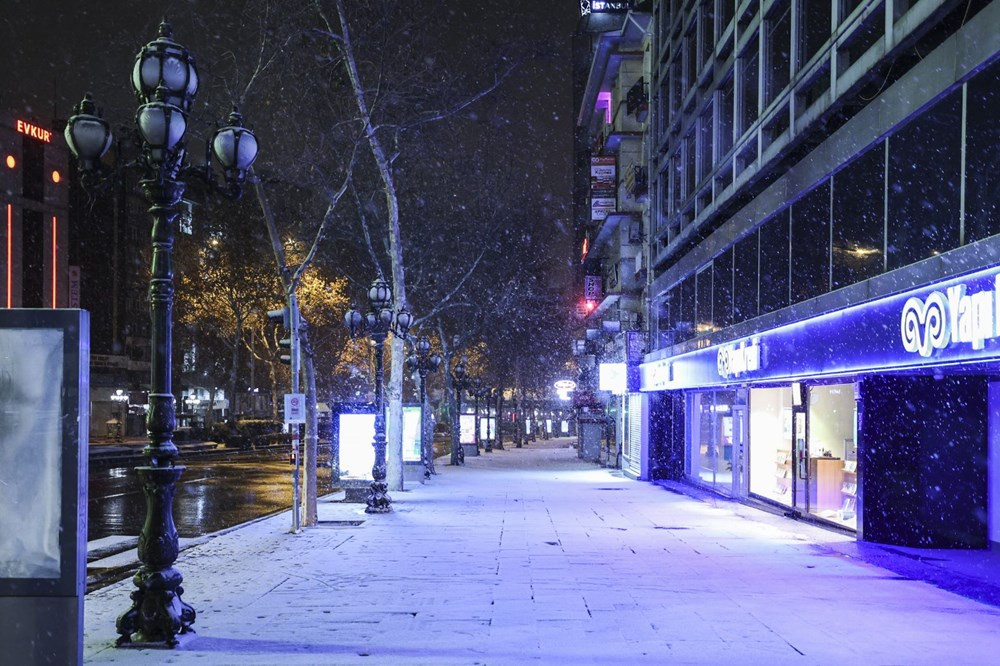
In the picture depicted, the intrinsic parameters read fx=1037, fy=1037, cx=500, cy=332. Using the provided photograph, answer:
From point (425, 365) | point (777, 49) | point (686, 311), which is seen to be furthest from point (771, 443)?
point (425, 365)

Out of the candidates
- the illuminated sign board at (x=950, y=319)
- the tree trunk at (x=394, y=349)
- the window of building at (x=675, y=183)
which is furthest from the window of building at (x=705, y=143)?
the illuminated sign board at (x=950, y=319)

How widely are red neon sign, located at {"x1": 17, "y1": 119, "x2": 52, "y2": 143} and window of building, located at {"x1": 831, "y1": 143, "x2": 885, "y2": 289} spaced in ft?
105

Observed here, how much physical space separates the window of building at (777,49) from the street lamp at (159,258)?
43.7 ft

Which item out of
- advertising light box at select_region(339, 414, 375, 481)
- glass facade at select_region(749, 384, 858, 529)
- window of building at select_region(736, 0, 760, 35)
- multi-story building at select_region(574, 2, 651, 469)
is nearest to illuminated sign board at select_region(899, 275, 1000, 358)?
glass facade at select_region(749, 384, 858, 529)

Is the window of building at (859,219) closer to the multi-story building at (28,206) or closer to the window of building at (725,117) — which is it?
the window of building at (725,117)

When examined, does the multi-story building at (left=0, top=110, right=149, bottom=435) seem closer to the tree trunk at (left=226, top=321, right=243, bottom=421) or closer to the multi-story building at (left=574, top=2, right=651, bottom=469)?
the tree trunk at (left=226, top=321, right=243, bottom=421)

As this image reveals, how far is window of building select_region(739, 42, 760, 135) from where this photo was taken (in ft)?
74.1

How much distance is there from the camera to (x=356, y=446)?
78.9 ft

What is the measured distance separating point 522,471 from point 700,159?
1635 centimetres

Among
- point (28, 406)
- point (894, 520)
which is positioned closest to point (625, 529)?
point (894, 520)

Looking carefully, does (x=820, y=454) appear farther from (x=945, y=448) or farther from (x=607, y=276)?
(x=607, y=276)

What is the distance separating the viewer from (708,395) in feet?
95.0

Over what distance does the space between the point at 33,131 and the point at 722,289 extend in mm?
28031

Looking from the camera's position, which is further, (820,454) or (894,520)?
(820,454)
